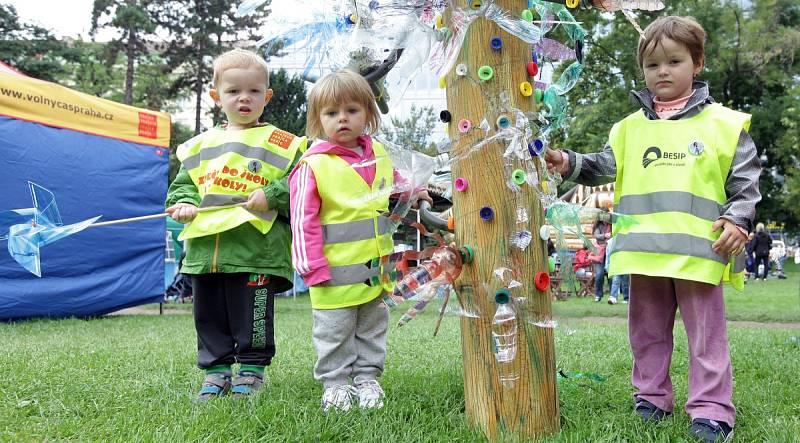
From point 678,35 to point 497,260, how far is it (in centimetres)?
110

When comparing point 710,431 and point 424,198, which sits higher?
point 424,198

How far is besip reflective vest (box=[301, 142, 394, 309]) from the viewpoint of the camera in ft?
8.82

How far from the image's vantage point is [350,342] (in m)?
2.77

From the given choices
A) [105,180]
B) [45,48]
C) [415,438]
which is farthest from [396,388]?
[45,48]

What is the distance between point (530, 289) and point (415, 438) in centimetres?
62

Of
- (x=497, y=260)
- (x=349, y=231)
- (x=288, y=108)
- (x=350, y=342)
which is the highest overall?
(x=288, y=108)

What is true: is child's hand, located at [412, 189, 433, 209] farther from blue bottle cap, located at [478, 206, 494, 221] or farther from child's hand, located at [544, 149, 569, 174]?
child's hand, located at [544, 149, 569, 174]

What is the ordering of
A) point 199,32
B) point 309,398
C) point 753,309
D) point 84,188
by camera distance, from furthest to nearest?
point 199,32, point 753,309, point 84,188, point 309,398

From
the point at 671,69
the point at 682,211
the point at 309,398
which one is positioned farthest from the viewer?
the point at 309,398

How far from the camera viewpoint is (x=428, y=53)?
2.33 m

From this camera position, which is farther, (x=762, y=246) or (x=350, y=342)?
(x=762, y=246)

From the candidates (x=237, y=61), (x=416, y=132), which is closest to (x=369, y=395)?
(x=416, y=132)

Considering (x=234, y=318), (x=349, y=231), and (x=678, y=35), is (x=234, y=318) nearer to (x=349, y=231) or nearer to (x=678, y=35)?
Answer: (x=349, y=231)

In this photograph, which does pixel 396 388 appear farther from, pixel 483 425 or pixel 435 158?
pixel 435 158
